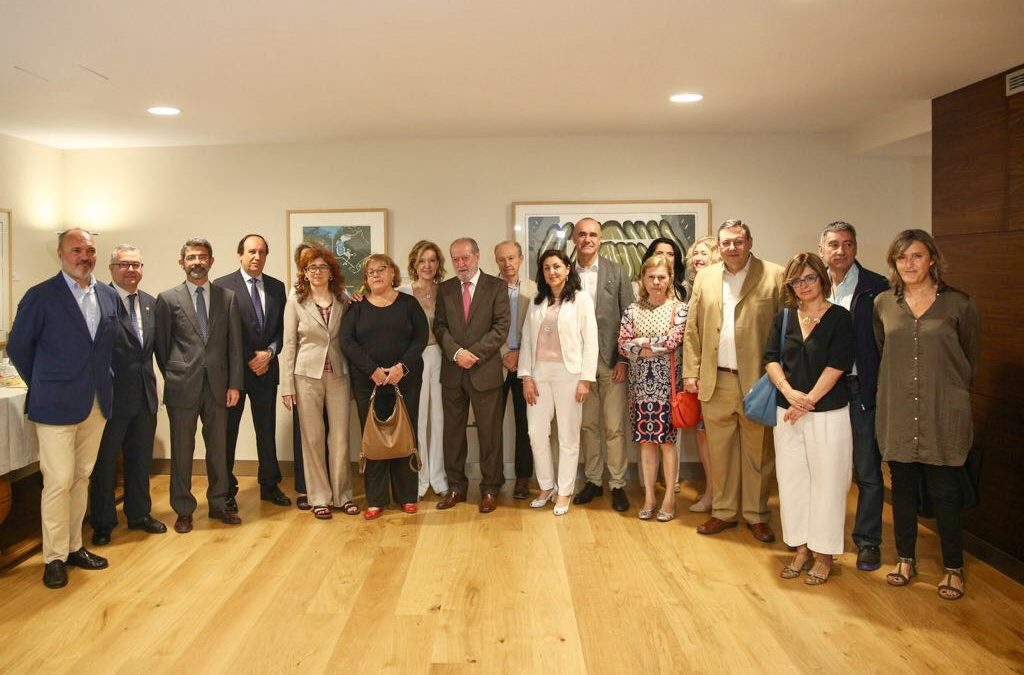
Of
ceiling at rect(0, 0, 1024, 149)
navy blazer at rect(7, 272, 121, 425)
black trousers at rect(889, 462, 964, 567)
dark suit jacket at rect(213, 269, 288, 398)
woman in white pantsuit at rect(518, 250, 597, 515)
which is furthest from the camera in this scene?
dark suit jacket at rect(213, 269, 288, 398)

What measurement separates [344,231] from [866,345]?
3811 millimetres

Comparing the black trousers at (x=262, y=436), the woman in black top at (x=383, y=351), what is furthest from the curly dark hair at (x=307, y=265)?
the black trousers at (x=262, y=436)

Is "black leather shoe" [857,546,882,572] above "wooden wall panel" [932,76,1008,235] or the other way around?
the other way around

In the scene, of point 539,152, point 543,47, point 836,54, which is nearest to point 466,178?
point 539,152

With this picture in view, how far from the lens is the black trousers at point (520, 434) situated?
17.3 feet

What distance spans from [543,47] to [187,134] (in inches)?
125

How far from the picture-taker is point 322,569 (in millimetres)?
4008

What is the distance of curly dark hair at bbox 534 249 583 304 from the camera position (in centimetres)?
476

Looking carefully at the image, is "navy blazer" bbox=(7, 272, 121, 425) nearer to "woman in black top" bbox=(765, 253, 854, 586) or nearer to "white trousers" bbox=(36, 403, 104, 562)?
"white trousers" bbox=(36, 403, 104, 562)

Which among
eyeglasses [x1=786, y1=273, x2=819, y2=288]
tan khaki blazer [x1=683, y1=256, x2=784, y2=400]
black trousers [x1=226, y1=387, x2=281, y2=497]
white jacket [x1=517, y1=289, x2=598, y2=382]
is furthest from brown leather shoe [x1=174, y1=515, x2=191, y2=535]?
eyeglasses [x1=786, y1=273, x2=819, y2=288]

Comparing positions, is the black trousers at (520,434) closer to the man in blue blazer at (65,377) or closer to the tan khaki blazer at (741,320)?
the tan khaki blazer at (741,320)

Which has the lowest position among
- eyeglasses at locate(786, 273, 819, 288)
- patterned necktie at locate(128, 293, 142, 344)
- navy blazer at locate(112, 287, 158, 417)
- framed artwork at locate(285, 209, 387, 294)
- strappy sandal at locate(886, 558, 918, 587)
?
strappy sandal at locate(886, 558, 918, 587)

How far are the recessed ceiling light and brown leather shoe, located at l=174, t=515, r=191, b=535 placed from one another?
8.12 ft

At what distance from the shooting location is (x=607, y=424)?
5.04 metres
